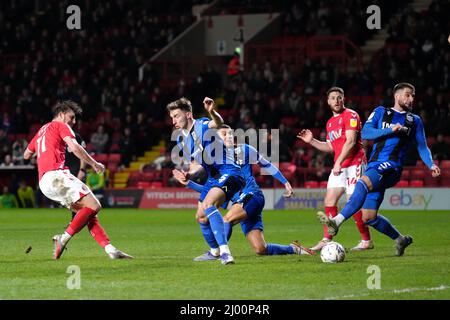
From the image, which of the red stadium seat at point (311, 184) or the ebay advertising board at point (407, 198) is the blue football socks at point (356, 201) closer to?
the ebay advertising board at point (407, 198)

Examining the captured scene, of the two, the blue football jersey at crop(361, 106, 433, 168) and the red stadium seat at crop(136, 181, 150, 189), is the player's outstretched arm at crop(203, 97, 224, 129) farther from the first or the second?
the red stadium seat at crop(136, 181, 150, 189)

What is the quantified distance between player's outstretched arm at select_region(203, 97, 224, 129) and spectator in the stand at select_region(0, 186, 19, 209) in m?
22.1

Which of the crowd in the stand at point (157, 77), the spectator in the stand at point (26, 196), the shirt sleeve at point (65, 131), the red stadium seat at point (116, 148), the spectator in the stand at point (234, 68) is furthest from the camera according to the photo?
the spectator in the stand at point (234, 68)

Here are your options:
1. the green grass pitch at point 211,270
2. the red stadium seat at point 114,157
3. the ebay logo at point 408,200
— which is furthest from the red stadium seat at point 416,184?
the red stadium seat at point 114,157

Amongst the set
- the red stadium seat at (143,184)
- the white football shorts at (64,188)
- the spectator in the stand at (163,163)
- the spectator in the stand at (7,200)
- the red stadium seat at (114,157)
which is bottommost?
the spectator in the stand at (7,200)

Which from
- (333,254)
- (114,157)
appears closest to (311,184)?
(114,157)

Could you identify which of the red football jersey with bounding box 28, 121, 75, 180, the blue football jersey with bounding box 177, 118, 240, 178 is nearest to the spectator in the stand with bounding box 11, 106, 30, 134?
the red football jersey with bounding box 28, 121, 75, 180

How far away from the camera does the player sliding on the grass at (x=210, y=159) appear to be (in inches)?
455

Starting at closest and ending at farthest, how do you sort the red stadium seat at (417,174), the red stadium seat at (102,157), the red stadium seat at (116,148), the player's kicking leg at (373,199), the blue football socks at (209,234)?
the player's kicking leg at (373,199) → the blue football socks at (209,234) → the red stadium seat at (417,174) → the red stadium seat at (102,157) → the red stadium seat at (116,148)

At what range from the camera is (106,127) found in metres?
34.0

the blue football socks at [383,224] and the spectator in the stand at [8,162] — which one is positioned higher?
the blue football socks at [383,224]

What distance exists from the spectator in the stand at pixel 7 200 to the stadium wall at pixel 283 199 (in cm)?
348

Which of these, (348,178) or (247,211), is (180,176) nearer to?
(247,211)
